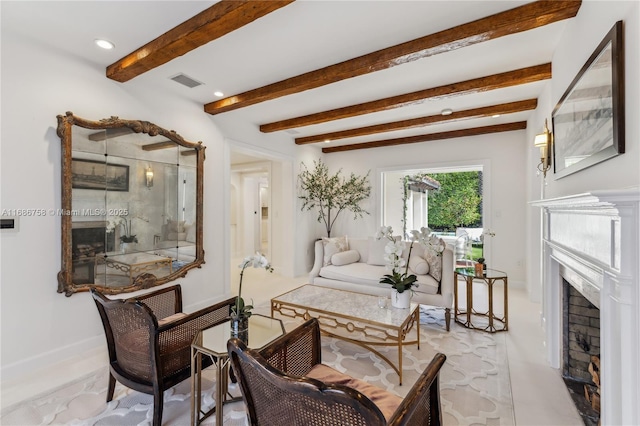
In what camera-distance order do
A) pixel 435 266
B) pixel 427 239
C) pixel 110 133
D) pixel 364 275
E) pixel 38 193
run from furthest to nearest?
pixel 364 275
pixel 435 266
pixel 110 133
pixel 427 239
pixel 38 193

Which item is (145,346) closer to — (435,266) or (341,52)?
(341,52)

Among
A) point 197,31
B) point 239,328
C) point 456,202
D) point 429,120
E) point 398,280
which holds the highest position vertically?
point 429,120

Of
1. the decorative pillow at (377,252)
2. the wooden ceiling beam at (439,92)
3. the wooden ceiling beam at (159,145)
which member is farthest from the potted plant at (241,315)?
the wooden ceiling beam at (439,92)

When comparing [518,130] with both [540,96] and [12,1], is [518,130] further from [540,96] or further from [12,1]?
[12,1]

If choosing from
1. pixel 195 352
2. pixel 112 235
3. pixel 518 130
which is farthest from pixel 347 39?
pixel 518 130

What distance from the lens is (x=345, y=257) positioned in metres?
4.07

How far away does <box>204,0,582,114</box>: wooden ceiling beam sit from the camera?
6.01 feet

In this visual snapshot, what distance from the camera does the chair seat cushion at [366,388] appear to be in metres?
1.24

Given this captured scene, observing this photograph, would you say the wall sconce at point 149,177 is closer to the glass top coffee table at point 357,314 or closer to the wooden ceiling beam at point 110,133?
the wooden ceiling beam at point 110,133

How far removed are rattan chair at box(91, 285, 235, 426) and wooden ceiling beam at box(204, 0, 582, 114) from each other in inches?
90.0

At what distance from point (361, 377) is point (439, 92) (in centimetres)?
290

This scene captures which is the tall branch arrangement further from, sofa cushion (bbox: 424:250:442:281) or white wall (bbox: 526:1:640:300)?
white wall (bbox: 526:1:640:300)

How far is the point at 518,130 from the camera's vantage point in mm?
4582

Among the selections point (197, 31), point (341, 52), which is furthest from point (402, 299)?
point (197, 31)
